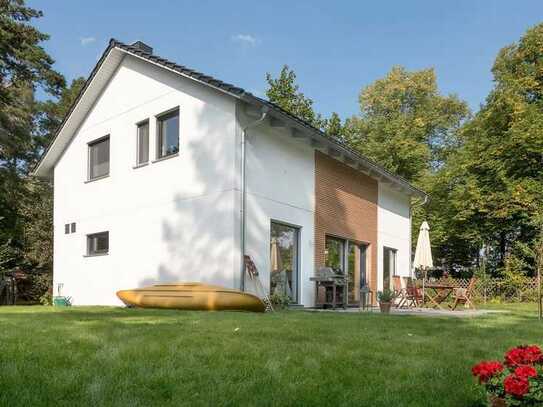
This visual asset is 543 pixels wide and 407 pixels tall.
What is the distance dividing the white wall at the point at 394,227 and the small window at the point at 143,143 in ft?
26.0

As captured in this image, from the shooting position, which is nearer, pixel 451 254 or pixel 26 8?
pixel 26 8

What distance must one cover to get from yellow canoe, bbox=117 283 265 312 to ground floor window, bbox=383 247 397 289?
341 inches

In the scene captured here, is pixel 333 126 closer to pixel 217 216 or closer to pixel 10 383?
pixel 217 216

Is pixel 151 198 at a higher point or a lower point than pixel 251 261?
higher

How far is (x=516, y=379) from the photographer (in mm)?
2680

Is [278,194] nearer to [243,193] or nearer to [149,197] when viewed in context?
[243,193]

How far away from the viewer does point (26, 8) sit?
863 inches

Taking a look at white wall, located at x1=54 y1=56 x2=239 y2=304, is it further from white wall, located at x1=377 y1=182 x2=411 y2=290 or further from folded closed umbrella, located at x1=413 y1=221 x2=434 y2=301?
white wall, located at x1=377 y1=182 x2=411 y2=290

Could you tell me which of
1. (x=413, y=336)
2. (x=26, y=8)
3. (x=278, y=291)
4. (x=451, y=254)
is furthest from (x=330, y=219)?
(x=451, y=254)

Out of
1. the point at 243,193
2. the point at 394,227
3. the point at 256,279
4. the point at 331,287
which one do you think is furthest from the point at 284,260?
the point at 394,227

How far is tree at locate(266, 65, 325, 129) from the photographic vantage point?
28.6m

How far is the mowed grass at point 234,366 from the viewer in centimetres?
322

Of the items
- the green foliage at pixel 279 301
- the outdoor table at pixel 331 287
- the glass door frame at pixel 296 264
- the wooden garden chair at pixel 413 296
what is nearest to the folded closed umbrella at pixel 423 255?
the wooden garden chair at pixel 413 296

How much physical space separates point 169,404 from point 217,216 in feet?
27.8
